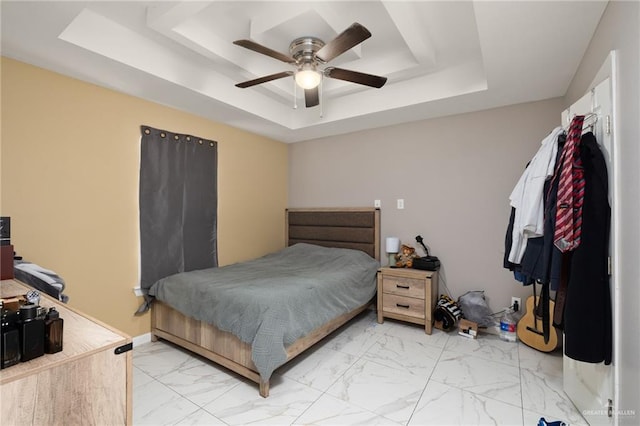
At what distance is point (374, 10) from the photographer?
199 cm

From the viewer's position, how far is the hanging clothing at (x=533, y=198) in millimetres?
1659

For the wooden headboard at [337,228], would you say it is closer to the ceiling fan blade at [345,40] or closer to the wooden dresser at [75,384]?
the ceiling fan blade at [345,40]

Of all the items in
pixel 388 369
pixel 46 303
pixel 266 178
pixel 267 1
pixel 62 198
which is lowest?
pixel 388 369

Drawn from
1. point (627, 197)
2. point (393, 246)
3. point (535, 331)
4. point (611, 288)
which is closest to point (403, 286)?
point (393, 246)

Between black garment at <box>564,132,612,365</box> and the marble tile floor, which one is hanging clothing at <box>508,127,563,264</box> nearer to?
black garment at <box>564,132,612,365</box>

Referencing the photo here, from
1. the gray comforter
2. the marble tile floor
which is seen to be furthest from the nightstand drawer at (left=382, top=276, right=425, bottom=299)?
the marble tile floor

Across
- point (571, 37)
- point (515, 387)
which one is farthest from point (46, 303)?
point (571, 37)

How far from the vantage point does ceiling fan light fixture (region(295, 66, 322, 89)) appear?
6.78ft

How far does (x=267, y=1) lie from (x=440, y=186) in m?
2.45

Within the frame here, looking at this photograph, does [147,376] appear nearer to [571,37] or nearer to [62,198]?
[62,198]

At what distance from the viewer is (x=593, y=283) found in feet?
4.67

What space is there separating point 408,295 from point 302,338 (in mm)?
1317

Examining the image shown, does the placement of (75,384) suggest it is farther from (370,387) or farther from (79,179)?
(79,179)

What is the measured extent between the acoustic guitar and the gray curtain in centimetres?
315
